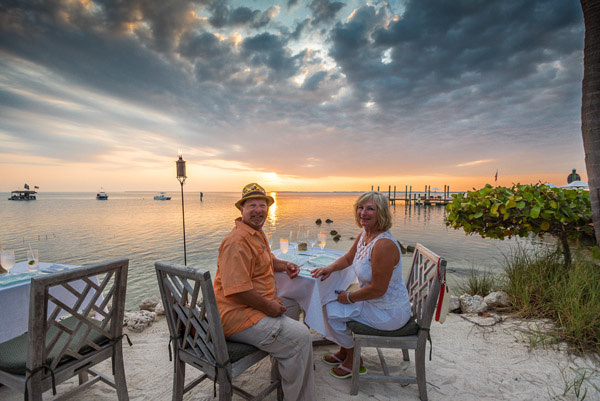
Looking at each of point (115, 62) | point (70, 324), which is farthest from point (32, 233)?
point (70, 324)

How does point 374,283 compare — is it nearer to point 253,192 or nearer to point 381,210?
point 381,210

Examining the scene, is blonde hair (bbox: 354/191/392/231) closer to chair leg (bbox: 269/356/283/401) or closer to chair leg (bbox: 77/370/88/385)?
chair leg (bbox: 269/356/283/401)

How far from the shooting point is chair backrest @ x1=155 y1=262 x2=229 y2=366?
1.61 m

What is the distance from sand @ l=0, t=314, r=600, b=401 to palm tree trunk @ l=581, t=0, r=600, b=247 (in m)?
1.79

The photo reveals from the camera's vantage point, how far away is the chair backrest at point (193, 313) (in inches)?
63.3

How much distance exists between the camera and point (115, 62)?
10133 mm

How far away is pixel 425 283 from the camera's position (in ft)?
8.34

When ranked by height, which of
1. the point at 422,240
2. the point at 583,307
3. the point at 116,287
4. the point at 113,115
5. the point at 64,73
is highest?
the point at 64,73

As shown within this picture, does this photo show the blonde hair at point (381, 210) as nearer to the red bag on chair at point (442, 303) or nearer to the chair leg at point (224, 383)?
the red bag on chair at point (442, 303)

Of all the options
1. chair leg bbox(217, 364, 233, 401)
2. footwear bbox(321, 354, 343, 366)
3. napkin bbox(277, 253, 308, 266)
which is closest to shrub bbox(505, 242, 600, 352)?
footwear bbox(321, 354, 343, 366)

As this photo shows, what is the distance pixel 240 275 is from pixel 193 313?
0.45 meters

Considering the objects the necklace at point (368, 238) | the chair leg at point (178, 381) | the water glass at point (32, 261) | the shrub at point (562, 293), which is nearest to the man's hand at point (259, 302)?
the chair leg at point (178, 381)

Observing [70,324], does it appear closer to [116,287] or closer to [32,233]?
[116,287]

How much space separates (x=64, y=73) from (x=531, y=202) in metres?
17.2
